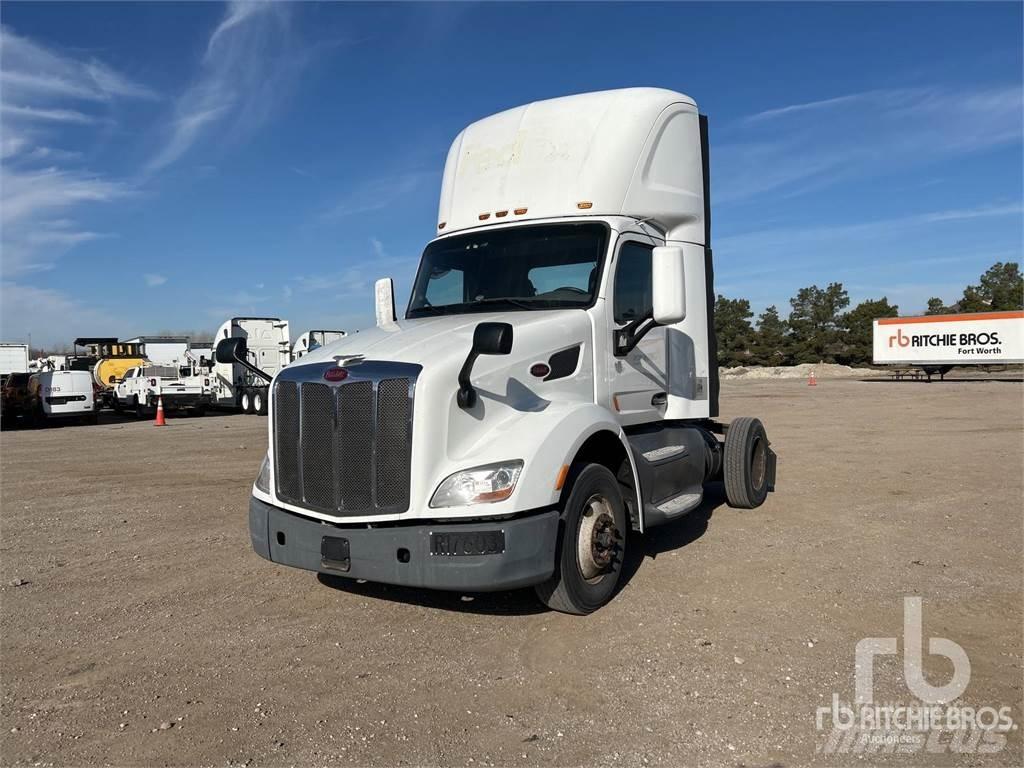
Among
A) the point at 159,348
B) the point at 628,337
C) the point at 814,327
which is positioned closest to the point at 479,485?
the point at 628,337

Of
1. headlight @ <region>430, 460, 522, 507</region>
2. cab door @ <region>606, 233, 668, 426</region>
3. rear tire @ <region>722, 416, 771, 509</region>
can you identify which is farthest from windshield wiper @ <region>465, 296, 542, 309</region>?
rear tire @ <region>722, 416, 771, 509</region>

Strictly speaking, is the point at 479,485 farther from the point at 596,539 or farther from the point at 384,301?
the point at 384,301

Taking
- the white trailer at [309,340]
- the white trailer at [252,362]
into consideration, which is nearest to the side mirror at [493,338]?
the white trailer at [252,362]

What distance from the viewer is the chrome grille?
4469 mm

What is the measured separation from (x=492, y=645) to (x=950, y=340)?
4119 cm

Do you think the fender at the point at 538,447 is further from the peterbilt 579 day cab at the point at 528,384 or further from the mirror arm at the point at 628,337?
the mirror arm at the point at 628,337

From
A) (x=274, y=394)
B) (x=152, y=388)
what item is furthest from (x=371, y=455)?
(x=152, y=388)

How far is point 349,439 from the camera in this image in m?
4.63

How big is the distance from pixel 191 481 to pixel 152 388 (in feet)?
55.5

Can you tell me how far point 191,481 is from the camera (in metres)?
10.8

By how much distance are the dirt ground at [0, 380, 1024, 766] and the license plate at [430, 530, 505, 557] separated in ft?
2.09

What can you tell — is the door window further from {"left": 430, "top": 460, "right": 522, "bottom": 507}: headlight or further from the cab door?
{"left": 430, "top": 460, "right": 522, "bottom": 507}: headlight

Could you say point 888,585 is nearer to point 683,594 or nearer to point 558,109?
point 683,594

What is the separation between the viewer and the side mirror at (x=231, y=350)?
19.1 feet
